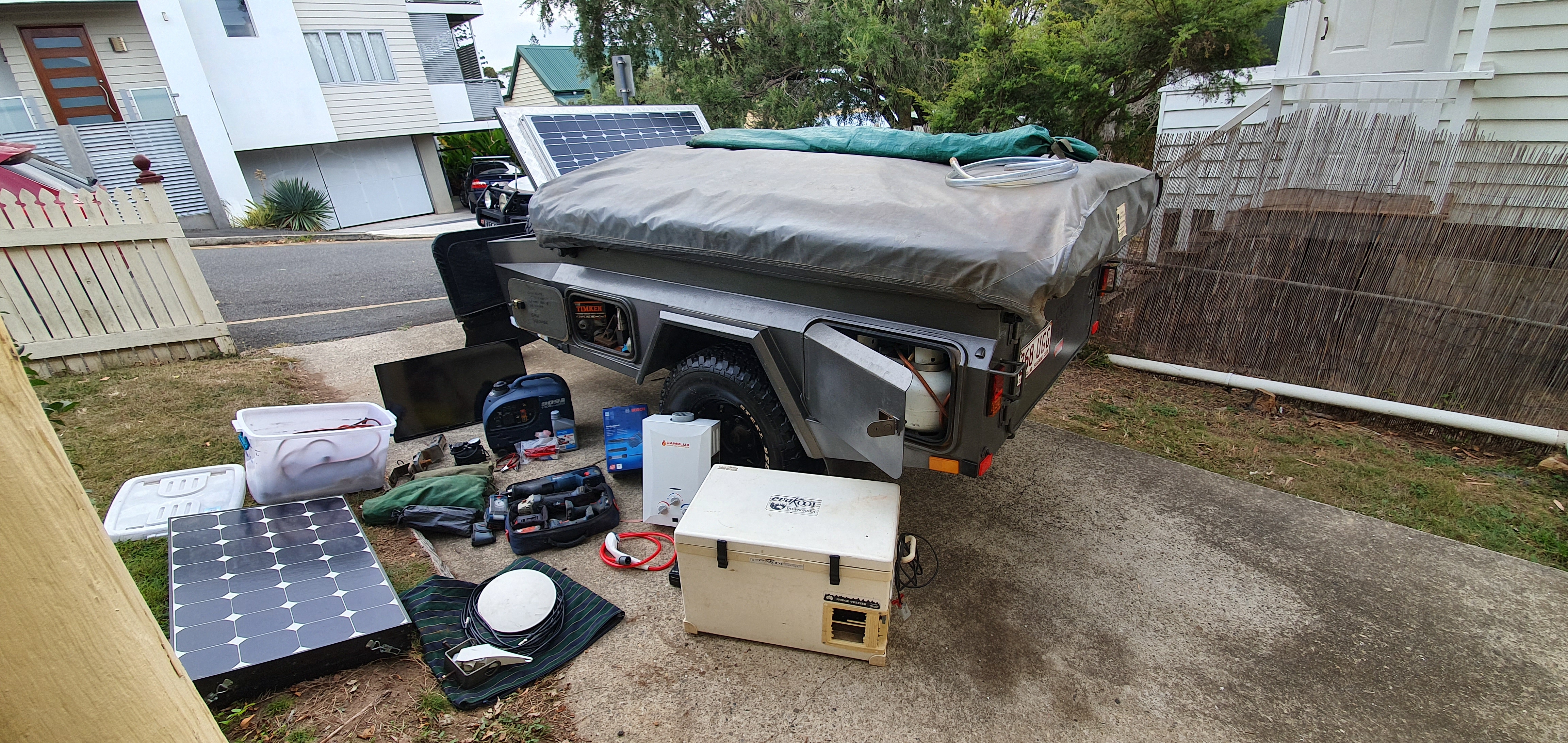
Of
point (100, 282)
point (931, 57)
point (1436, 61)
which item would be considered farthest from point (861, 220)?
point (1436, 61)

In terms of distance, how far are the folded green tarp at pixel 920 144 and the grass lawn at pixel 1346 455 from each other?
1.94 m

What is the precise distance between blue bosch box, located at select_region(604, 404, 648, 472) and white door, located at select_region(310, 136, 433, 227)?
687 inches

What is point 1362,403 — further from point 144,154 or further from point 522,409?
point 144,154

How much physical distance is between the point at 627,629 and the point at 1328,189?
503 centimetres

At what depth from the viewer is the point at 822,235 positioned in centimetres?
267

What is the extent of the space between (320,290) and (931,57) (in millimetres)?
7976

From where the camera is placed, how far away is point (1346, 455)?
159 inches

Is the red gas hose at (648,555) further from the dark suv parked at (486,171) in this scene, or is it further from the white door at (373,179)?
the white door at (373,179)

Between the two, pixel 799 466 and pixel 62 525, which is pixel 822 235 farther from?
pixel 62 525

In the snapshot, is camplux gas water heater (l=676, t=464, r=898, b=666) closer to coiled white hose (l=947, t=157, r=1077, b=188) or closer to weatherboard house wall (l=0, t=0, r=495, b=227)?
coiled white hose (l=947, t=157, r=1077, b=188)

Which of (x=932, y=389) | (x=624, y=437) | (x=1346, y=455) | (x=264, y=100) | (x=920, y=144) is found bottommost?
(x=1346, y=455)

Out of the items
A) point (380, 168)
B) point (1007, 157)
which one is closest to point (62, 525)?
point (1007, 157)

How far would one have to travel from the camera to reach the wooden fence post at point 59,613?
91 cm

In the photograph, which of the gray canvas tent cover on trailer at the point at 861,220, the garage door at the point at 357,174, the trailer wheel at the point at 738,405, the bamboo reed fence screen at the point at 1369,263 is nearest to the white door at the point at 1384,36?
the bamboo reed fence screen at the point at 1369,263
